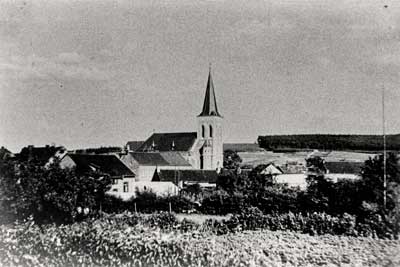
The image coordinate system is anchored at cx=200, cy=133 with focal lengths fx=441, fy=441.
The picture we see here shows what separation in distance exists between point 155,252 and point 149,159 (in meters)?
55.8

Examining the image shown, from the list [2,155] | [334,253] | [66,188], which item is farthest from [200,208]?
[334,253]

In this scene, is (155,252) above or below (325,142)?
below

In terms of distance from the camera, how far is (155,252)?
29.0ft

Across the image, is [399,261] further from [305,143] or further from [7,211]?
[305,143]

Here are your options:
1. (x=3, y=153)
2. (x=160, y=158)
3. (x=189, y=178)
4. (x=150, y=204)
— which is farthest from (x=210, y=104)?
(x=3, y=153)

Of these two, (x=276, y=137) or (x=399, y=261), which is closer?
(x=399, y=261)

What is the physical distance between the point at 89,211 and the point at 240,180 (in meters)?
18.8

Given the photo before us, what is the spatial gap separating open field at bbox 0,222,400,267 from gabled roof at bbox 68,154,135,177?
26652 mm

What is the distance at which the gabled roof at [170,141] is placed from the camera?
76.1 m

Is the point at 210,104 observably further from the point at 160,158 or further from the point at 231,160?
the point at 231,160

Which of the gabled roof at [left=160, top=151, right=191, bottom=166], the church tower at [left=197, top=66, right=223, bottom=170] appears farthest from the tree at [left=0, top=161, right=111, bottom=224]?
the church tower at [left=197, top=66, right=223, bottom=170]

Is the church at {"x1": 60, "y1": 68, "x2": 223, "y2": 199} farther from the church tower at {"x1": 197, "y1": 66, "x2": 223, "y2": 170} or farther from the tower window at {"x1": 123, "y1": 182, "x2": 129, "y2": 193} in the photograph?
the tower window at {"x1": 123, "y1": 182, "x2": 129, "y2": 193}

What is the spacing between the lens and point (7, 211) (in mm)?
11672

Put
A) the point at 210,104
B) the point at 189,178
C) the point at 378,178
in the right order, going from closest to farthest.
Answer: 1. the point at 378,178
2. the point at 189,178
3. the point at 210,104
